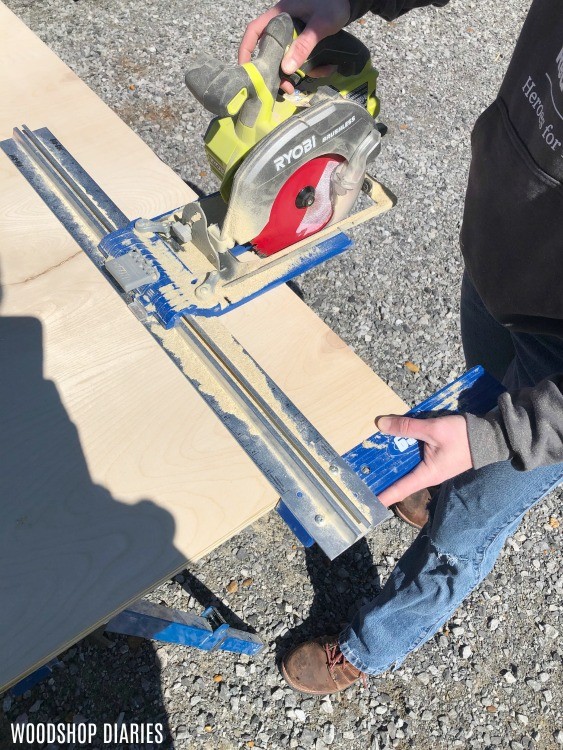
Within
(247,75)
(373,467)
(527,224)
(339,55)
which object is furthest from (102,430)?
(339,55)

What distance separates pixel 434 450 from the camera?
148 centimetres

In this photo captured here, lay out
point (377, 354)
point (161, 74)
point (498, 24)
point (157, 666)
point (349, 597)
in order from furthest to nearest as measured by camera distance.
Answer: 1. point (498, 24)
2. point (161, 74)
3. point (377, 354)
4. point (349, 597)
5. point (157, 666)

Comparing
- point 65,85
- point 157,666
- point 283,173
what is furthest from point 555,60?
point 157,666

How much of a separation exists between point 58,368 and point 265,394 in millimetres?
546

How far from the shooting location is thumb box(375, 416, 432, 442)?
1.49 m

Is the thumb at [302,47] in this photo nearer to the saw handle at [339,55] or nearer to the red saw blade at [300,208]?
the saw handle at [339,55]

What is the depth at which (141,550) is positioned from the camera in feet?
4.58

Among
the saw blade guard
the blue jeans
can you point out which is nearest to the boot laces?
the blue jeans

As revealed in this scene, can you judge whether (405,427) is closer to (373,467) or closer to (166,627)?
(373,467)

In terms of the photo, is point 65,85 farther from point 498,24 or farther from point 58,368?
point 498,24

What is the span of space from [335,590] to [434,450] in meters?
1.30

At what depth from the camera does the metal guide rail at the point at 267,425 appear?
141 cm
